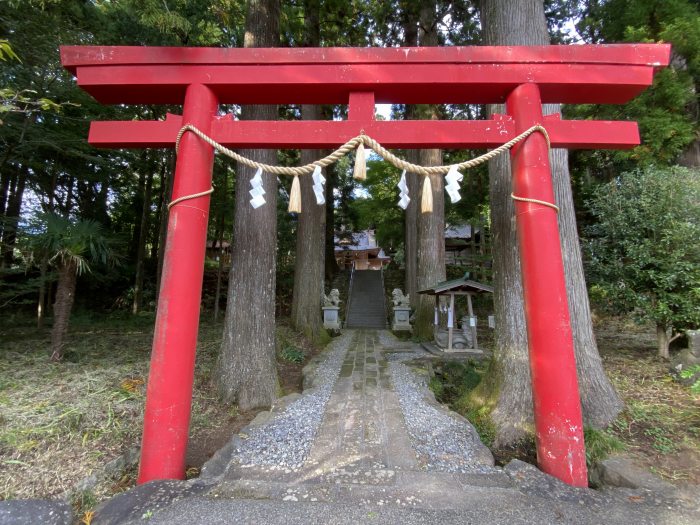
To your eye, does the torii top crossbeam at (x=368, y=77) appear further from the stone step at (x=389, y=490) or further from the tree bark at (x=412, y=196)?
the tree bark at (x=412, y=196)

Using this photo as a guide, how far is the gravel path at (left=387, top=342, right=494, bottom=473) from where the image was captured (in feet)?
8.84

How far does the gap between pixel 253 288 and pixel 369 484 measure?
2.78m

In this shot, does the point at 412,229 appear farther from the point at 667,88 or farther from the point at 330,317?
the point at 667,88

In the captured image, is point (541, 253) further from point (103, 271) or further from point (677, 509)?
point (103, 271)

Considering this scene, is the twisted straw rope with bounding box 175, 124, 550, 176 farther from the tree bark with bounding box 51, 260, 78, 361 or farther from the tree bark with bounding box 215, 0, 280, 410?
the tree bark with bounding box 51, 260, 78, 361

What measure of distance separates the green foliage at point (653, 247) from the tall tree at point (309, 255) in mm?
6015

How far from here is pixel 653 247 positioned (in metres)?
4.84

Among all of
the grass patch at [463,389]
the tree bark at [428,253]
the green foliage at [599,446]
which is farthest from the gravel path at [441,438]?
the tree bark at [428,253]

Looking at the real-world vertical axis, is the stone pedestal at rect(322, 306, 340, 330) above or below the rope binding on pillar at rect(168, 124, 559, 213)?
below

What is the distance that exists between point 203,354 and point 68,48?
430 cm

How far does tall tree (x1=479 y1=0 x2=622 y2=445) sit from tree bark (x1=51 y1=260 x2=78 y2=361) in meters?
5.22

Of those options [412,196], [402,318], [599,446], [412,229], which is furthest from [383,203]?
[599,446]

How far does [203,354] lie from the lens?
5484 mm

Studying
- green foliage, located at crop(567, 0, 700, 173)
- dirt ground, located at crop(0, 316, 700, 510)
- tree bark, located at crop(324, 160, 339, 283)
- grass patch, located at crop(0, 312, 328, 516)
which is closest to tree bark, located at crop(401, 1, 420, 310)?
green foliage, located at crop(567, 0, 700, 173)
